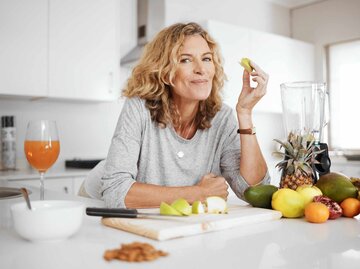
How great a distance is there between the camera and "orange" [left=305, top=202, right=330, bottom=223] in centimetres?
98

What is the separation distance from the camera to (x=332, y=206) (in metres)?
1.04

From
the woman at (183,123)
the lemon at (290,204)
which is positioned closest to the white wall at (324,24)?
the woman at (183,123)

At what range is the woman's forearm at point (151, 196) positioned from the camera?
1256 mm

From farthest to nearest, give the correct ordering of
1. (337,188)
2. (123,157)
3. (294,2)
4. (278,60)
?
1. (294,2)
2. (278,60)
3. (123,157)
4. (337,188)

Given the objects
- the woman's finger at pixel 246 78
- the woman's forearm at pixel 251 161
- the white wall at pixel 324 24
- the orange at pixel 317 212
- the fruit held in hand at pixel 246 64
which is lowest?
the orange at pixel 317 212

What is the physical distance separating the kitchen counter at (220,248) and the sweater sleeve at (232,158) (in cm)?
58

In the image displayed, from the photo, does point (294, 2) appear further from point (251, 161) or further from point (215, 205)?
point (215, 205)

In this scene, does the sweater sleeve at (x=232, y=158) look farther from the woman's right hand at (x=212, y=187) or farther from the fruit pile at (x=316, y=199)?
the fruit pile at (x=316, y=199)

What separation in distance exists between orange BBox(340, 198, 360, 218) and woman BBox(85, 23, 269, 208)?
0.39 metres

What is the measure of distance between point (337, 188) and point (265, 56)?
3301 millimetres

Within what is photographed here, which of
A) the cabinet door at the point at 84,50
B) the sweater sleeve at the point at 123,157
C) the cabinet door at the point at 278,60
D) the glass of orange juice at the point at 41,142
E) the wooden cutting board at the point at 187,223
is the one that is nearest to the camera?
the wooden cutting board at the point at 187,223

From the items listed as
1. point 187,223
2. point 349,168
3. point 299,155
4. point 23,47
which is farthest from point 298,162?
point 349,168

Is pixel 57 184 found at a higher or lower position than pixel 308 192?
lower

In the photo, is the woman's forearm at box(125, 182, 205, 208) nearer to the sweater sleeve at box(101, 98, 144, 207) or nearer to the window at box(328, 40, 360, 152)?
the sweater sleeve at box(101, 98, 144, 207)
